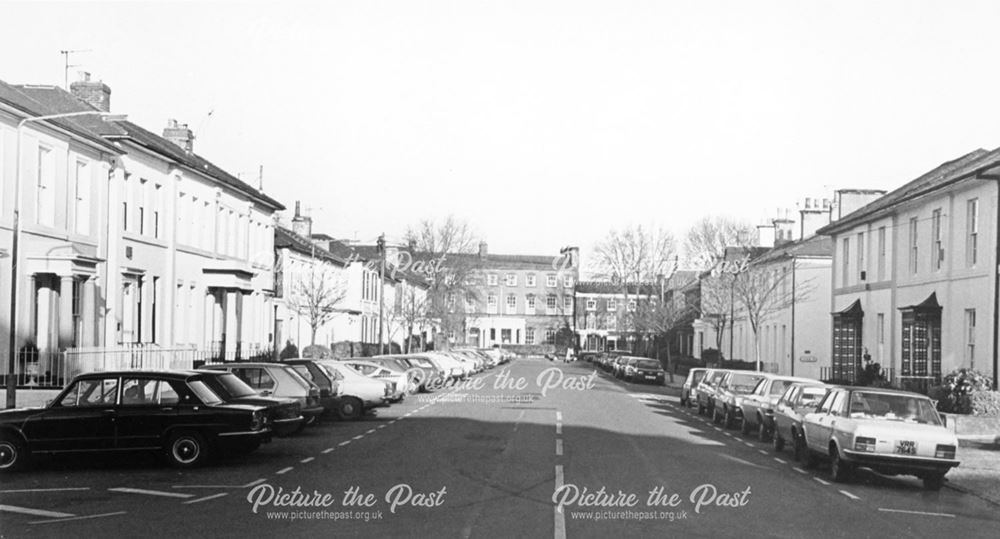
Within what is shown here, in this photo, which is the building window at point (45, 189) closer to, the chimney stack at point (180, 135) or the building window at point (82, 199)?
the building window at point (82, 199)

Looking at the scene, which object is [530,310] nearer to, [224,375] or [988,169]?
Result: [988,169]

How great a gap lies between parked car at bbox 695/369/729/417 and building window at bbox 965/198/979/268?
25.9 feet

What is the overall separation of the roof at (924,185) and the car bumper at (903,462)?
16895mm

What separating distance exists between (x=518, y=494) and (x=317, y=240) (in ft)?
201

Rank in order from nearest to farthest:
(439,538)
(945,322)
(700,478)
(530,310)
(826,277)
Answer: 1. (439,538)
2. (700,478)
3. (945,322)
4. (826,277)
5. (530,310)

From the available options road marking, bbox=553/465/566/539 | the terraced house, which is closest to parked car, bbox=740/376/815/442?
the terraced house

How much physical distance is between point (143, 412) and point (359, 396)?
37.5 feet

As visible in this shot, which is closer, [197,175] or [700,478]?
[700,478]

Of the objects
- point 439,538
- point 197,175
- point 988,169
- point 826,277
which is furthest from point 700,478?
point 826,277

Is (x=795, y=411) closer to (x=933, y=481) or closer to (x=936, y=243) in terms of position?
(x=933, y=481)

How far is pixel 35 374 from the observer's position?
92.4 feet

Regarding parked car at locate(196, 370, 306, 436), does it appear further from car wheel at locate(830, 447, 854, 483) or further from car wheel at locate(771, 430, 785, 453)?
car wheel at locate(771, 430, 785, 453)

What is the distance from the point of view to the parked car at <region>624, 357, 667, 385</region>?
192 ft

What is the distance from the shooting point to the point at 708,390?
32125 mm
